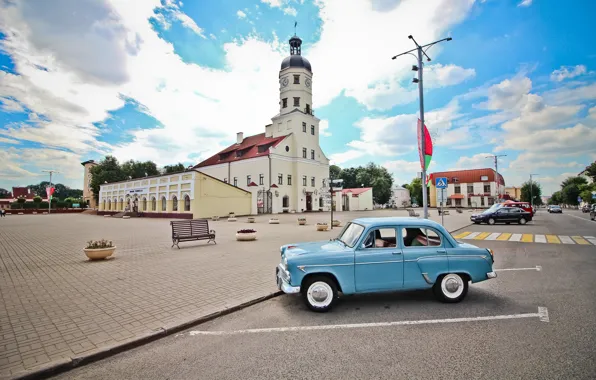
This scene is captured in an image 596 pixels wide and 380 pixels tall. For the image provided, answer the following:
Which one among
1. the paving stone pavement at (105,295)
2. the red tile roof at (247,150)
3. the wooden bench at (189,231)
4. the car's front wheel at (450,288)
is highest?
the red tile roof at (247,150)

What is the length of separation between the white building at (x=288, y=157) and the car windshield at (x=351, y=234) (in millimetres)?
37777

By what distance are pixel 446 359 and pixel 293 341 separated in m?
1.91

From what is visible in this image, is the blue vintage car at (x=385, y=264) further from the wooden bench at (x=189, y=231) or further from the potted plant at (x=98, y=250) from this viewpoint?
the wooden bench at (x=189, y=231)

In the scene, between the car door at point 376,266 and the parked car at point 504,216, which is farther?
the parked car at point 504,216

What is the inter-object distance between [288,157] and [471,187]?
2116 inches

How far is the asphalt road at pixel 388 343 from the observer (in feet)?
10.6

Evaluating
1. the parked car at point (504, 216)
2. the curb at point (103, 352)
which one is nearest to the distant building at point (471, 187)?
the parked car at point (504, 216)

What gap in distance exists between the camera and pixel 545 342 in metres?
3.76

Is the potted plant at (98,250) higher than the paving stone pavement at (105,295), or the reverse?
the potted plant at (98,250)

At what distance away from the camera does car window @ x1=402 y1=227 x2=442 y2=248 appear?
17.6 ft

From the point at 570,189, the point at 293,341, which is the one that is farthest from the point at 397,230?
the point at 570,189

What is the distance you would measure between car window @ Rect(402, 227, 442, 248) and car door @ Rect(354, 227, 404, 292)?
0.95 ft

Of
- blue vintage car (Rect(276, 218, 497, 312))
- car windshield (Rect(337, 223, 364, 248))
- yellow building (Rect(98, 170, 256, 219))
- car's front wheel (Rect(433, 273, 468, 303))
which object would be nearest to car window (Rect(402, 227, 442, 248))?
blue vintage car (Rect(276, 218, 497, 312))

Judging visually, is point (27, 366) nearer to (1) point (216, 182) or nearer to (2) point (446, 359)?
(2) point (446, 359)
